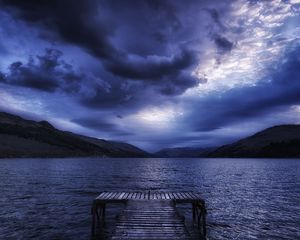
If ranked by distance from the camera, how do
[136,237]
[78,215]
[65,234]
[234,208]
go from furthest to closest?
1. [234,208]
2. [78,215]
3. [65,234]
4. [136,237]

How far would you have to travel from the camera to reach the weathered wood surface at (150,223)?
54.4 ft

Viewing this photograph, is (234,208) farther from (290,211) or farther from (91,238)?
(91,238)

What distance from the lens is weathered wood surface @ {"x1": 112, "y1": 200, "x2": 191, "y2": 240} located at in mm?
16594

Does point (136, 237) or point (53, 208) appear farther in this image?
point (53, 208)

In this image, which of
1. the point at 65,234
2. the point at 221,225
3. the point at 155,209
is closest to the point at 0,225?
the point at 65,234

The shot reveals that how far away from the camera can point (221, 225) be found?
28250 millimetres

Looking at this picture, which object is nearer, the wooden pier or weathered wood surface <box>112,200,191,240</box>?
weathered wood surface <box>112,200,191,240</box>

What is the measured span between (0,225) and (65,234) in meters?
6.47

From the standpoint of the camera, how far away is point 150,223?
62.0ft

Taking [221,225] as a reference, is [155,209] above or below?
above

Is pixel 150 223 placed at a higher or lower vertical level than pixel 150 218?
lower

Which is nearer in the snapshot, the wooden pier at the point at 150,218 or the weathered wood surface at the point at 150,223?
the weathered wood surface at the point at 150,223

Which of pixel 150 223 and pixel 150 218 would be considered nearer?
pixel 150 223

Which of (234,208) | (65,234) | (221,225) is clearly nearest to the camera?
(65,234)
